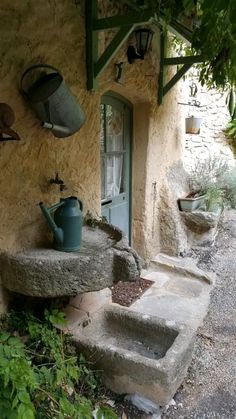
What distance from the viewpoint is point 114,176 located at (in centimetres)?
316

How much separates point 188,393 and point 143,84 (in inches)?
96.4

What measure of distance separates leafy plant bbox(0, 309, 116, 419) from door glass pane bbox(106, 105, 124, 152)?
1.68 m

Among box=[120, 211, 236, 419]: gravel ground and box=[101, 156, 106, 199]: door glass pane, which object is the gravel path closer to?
box=[120, 211, 236, 419]: gravel ground

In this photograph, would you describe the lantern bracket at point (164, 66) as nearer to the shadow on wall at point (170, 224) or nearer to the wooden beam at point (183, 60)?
the wooden beam at point (183, 60)

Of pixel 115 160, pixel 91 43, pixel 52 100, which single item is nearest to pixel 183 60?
pixel 115 160

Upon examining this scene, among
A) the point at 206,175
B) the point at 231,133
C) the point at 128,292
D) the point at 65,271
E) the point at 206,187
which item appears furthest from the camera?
the point at 231,133

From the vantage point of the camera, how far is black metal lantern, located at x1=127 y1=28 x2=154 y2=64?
2.63 meters

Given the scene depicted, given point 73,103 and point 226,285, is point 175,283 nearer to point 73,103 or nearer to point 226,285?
point 226,285

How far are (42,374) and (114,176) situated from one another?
2.04 metres

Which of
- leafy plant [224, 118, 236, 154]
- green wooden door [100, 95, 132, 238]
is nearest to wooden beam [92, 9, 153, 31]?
green wooden door [100, 95, 132, 238]

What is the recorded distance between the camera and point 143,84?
9.83 ft

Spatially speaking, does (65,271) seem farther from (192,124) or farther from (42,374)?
(192,124)

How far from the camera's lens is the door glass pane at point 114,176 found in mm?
3030

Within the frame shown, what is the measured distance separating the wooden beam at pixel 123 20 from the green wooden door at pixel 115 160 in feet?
2.52
